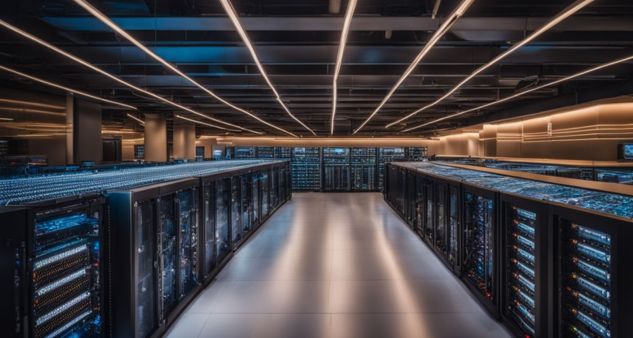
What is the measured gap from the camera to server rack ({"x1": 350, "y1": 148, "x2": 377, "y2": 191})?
1669 cm

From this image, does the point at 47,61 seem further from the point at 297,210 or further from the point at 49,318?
the point at 297,210

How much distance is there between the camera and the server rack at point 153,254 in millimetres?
2484

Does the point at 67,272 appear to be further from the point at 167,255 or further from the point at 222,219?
the point at 222,219

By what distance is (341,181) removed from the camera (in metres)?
16.8

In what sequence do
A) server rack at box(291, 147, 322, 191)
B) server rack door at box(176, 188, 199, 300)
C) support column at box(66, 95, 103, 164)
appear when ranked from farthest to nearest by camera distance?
1. server rack at box(291, 147, 322, 191)
2. support column at box(66, 95, 103, 164)
3. server rack door at box(176, 188, 199, 300)

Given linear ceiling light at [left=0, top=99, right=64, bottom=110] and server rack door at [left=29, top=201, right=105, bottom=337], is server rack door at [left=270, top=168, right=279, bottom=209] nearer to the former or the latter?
linear ceiling light at [left=0, top=99, right=64, bottom=110]

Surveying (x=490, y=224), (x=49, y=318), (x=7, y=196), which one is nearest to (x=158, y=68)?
(x=7, y=196)

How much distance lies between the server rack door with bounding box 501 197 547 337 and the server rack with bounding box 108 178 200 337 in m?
2.82

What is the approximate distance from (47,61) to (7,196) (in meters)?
4.51

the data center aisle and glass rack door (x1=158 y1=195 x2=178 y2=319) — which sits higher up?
glass rack door (x1=158 y1=195 x2=178 y2=319)

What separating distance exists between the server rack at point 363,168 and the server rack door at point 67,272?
14707 millimetres

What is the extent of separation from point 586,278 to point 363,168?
48.0ft

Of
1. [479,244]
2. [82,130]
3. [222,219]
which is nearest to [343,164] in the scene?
[82,130]

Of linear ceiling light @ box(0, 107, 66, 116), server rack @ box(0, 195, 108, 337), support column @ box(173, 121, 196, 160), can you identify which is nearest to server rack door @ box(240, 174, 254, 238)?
server rack @ box(0, 195, 108, 337)
